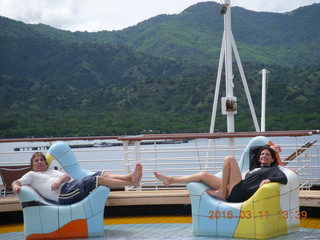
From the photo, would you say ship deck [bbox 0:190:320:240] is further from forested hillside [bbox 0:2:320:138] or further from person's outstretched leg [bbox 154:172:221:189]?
forested hillside [bbox 0:2:320:138]

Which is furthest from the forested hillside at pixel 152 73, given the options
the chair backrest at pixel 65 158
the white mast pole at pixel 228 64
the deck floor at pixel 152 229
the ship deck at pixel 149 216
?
the chair backrest at pixel 65 158

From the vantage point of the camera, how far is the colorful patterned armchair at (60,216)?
4305mm

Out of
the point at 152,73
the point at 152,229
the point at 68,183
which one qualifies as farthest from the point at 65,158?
the point at 152,73

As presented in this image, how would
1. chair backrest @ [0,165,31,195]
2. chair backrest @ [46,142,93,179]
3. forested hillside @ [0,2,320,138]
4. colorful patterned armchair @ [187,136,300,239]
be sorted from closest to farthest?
1. colorful patterned armchair @ [187,136,300,239]
2. chair backrest @ [46,142,93,179]
3. chair backrest @ [0,165,31,195]
4. forested hillside @ [0,2,320,138]

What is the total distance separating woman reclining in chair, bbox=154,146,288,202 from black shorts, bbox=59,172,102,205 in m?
0.57

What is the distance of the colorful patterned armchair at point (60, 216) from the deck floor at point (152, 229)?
0.16 meters

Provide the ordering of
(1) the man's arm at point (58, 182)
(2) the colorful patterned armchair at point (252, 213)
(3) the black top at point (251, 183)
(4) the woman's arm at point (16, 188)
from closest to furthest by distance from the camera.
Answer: (2) the colorful patterned armchair at point (252, 213) → (3) the black top at point (251, 183) → (4) the woman's arm at point (16, 188) → (1) the man's arm at point (58, 182)

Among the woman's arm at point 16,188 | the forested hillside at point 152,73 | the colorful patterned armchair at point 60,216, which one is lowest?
the colorful patterned armchair at point 60,216

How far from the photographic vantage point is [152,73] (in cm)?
5744

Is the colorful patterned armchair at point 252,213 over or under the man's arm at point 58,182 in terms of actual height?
under

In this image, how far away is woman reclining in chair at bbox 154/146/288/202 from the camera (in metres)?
4.12

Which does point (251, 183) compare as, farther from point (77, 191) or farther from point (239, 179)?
point (77, 191)

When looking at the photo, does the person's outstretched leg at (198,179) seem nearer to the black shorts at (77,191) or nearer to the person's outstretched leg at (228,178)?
the person's outstretched leg at (228,178)
